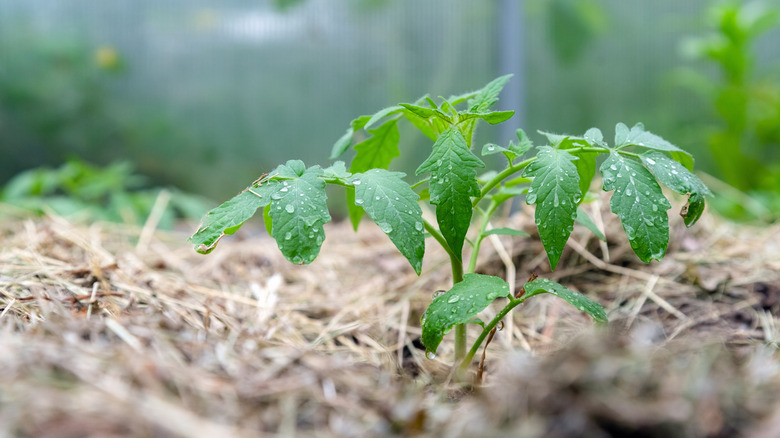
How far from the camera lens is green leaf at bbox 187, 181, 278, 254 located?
30.5 inches

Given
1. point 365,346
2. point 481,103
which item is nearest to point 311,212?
point 481,103

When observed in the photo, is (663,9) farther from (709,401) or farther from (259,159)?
(709,401)

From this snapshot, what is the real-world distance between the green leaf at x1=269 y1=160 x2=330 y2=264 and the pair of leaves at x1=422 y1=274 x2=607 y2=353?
0.67 feet

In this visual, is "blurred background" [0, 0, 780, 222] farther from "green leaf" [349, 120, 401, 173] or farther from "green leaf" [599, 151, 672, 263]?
"green leaf" [599, 151, 672, 263]

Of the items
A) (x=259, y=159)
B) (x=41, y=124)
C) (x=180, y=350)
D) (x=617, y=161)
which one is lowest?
(x=259, y=159)

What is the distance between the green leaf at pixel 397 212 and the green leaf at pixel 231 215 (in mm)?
135

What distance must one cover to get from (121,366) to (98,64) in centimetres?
275

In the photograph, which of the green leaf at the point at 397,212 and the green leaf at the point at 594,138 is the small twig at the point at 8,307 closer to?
the green leaf at the point at 397,212

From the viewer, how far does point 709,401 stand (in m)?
0.47

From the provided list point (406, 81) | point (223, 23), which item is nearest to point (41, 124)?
point (223, 23)

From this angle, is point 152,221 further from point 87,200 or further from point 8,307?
point 8,307

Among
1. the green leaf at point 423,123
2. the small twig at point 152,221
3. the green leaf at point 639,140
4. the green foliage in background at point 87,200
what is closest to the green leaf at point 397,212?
the green leaf at point 423,123

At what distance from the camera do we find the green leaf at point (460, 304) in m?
0.78

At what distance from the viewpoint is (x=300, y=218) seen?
74cm
